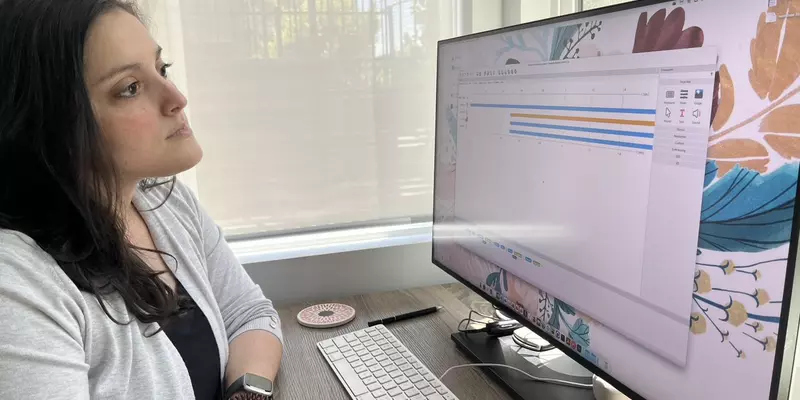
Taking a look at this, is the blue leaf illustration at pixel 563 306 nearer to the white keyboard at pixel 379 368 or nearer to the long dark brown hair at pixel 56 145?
the white keyboard at pixel 379 368

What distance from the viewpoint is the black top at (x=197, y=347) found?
88 centimetres

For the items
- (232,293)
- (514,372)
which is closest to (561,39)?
(514,372)

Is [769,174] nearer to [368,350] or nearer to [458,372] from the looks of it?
[458,372]

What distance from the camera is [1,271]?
2.10ft

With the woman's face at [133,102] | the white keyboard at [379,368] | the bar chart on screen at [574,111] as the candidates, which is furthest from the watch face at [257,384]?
the bar chart on screen at [574,111]

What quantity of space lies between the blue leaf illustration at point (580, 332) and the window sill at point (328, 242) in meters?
0.70

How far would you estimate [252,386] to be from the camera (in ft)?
3.00

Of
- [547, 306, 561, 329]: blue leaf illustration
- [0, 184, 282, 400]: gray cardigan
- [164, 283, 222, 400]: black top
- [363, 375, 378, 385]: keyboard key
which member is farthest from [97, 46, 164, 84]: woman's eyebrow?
[547, 306, 561, 329]: blue leaf illustration

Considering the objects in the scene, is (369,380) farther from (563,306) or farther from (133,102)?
(133,102)

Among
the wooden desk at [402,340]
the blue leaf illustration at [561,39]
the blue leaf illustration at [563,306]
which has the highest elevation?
the blue leaf illustration at [561,39]

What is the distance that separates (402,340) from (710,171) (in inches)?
28.5

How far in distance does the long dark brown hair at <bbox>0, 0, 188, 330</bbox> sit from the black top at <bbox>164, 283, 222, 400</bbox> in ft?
0.39

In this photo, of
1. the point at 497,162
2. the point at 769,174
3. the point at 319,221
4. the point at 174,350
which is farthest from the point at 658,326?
the point at 319,221

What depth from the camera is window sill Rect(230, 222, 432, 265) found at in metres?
1.39
